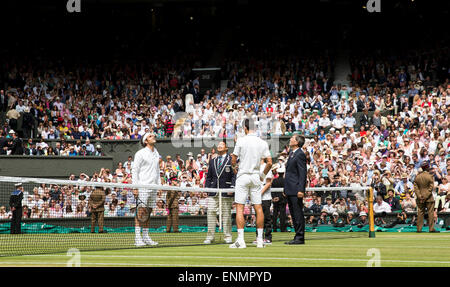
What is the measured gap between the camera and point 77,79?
39312 mm

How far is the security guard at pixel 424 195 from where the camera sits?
792 inches

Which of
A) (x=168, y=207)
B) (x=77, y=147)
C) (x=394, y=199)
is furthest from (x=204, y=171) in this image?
(x=168, y=207)

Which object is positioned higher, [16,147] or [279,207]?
[16,147]

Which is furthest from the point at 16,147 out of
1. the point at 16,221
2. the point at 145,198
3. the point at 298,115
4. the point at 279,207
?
the point at 145,198

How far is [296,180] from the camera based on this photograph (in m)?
13.5

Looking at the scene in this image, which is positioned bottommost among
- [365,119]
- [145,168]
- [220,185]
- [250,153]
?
[220,185]

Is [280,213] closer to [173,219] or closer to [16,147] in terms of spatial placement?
[173,219]

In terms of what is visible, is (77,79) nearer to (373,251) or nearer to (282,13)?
(282,13)

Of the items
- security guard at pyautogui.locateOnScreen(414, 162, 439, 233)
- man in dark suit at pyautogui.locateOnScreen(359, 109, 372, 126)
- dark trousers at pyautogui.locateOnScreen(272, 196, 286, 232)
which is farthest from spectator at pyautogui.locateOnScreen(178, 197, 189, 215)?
man in dark suit at pyautogui.locateOnScreen(359, 109, 372, 126)

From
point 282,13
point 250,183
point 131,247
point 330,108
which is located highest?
point 282,13

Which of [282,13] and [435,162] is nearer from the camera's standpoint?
[435,162]

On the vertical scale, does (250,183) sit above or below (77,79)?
below

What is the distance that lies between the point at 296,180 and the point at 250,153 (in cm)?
168
